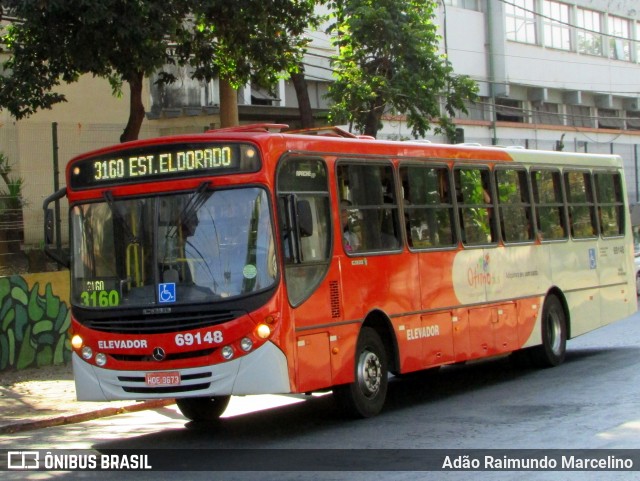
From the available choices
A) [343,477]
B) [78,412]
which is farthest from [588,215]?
[343,477]

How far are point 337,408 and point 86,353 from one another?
2.78 m

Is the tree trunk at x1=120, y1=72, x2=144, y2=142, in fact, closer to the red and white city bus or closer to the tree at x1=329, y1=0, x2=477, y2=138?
the red and white city bus

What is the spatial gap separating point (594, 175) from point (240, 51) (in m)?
6.37

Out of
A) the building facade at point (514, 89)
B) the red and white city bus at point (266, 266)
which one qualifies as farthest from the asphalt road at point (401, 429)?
the building facade at point (514, 89)

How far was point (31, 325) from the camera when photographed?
57.5ft

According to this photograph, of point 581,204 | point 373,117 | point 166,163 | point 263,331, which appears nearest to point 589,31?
point 373,117

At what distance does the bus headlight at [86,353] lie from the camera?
11.1 meters

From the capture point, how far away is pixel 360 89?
24.8 meters

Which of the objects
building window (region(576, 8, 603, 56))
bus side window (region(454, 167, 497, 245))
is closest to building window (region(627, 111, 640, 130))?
building window (region(576, 8, 603, 56))

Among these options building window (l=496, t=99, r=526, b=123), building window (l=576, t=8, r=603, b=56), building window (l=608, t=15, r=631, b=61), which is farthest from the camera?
building window (l=608, t=15, r=631, b=61)

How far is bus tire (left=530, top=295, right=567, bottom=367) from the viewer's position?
53.2ft

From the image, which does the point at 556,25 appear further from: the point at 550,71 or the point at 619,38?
the point at 619,38

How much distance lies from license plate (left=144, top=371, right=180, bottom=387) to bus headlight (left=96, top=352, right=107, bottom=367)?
60 cm

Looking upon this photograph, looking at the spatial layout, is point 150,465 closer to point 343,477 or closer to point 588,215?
point 343,477
